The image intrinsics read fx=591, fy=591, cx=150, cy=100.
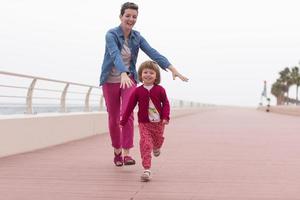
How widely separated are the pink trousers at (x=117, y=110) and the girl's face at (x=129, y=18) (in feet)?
2.32

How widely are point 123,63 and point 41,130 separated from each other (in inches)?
164

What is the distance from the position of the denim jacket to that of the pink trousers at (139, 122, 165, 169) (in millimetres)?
687

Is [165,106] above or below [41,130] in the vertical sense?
above

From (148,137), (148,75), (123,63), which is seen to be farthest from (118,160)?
(148,75)

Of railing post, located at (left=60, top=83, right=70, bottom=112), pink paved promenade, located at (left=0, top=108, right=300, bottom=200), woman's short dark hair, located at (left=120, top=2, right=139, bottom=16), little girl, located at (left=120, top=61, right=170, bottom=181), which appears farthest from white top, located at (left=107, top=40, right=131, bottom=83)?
railing post, located at (left=60, top=83, right=70, bottom=112)

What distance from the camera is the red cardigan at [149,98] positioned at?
19.3 feet

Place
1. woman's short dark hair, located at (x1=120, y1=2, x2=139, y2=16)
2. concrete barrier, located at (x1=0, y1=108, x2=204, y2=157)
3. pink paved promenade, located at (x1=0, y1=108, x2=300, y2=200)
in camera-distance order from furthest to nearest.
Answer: concrete barrier, located at (x1=0, y1=108, x2=204, y2=157), woman's short dark hair, located at (x1=120, y1=2, x2=139, y2=16), pink paved promenade, located at (x1=0, y1=108, x2=300, y2=200)

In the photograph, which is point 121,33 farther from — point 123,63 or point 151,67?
point 151,67

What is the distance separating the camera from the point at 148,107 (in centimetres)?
594

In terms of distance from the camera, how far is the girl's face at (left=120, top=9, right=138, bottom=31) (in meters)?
6.38

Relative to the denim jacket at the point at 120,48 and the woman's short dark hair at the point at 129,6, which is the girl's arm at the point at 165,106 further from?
the woman's short dark hair at the point at 129,6

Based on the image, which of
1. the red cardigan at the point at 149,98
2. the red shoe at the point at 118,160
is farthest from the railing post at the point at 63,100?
the red cardigan at the point at 149,98

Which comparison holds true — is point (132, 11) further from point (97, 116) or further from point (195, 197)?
point (97, 116)

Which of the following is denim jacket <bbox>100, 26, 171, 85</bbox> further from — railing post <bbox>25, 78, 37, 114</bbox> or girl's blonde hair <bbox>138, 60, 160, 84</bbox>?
railing post <bbox>25, 78, 37, 114</bbox>
